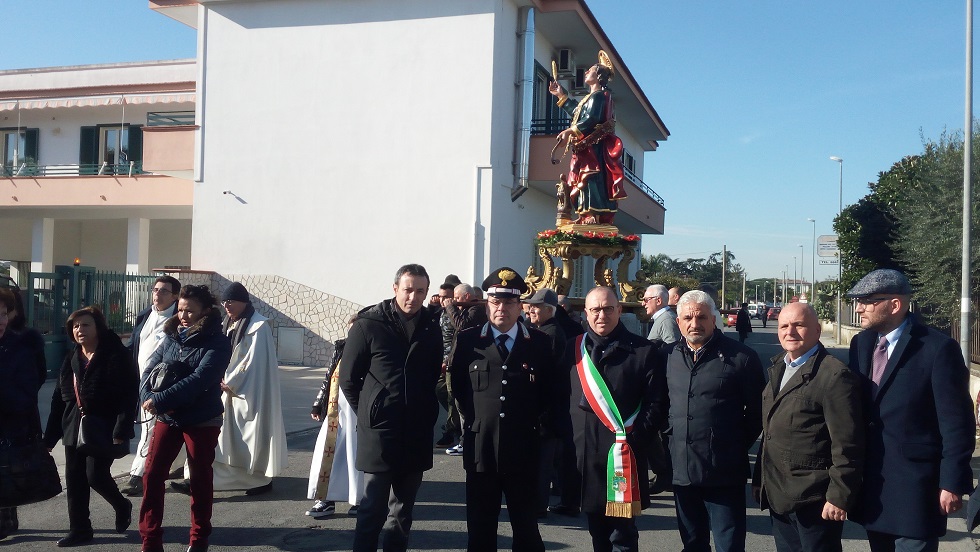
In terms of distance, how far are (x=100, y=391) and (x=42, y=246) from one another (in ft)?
67.8

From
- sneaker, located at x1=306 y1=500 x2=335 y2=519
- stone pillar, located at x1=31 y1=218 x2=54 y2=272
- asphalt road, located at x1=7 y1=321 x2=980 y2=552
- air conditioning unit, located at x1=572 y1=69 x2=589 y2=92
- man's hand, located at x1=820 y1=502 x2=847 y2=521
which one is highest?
air conditioning unit, located at x1=572 y1=69 x2=589 y2=92

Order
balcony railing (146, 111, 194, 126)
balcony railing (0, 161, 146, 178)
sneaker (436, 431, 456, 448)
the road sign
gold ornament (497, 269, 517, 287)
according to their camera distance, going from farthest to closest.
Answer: the road sign < balcony railing (0, 161, 146, 178) < balcony railing (146, 111, 194, 126) < sneaker (436, 431, 456, 448) < gold ornament (497, 269, 517, 287)

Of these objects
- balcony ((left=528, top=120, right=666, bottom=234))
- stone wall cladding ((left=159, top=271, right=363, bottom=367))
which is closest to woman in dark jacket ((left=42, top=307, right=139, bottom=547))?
stone wall cladding ((left=159, top=271, right=363, bottom=367))

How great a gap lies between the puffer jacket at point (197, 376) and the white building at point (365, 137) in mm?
11351

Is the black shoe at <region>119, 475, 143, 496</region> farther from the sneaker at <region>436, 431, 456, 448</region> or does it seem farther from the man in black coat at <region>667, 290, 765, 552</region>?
the man in black coat at <region>667, 290, 765, 552</region>

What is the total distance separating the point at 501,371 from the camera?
185 inches

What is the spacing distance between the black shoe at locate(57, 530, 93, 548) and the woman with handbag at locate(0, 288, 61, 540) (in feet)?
1.44

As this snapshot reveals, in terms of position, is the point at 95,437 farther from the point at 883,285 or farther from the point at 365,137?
the point at 365,137

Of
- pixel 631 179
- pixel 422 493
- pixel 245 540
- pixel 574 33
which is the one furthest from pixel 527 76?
pixel 245 540

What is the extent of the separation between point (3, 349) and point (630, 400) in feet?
13.0

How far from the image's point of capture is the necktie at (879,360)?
4.07 metres

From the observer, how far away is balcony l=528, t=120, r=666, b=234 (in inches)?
698

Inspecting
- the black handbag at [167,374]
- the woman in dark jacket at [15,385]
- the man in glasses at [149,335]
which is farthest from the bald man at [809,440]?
the man in glasses at [149,335]

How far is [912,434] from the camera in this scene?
3.89 meters
